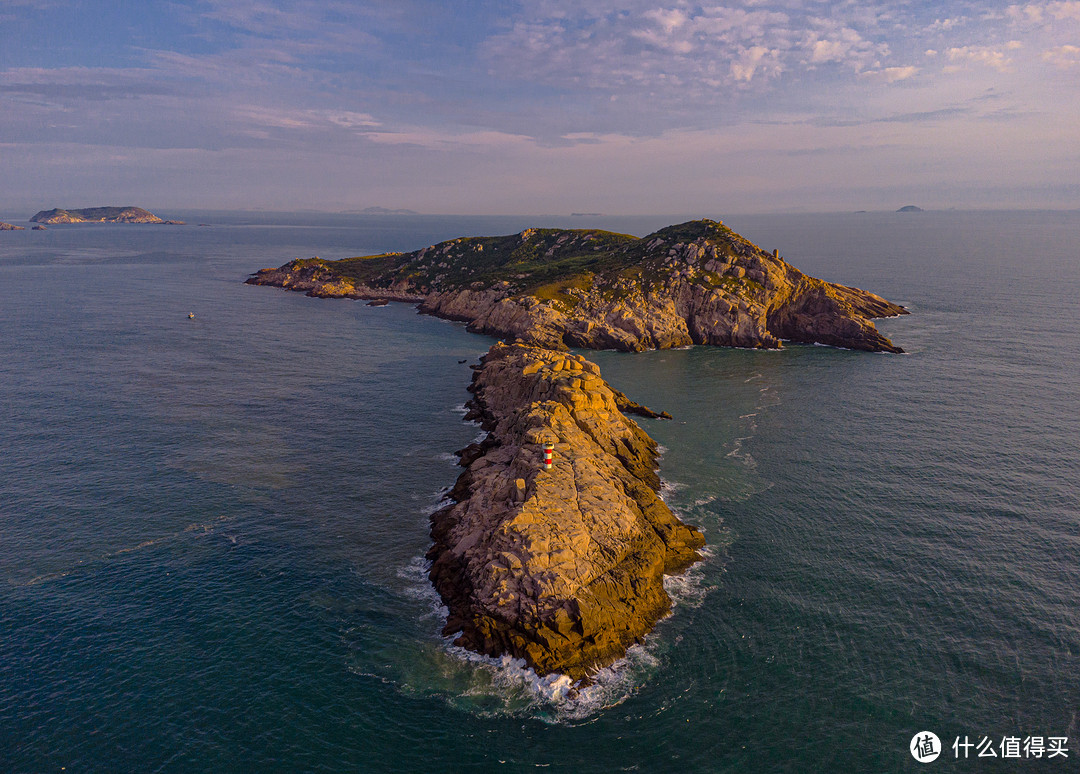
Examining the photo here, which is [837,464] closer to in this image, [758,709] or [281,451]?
[758,709]

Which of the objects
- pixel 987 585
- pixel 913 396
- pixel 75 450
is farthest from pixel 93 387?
pixel 913 396

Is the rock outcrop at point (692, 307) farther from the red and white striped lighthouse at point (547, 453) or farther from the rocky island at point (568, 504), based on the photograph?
the red and white striped lighthouse at point (547, 453)

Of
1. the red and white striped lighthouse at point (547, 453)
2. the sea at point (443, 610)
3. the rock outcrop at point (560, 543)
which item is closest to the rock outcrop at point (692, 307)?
the sea at point (443, 610)

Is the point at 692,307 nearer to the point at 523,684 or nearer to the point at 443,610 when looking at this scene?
the point at 443,610

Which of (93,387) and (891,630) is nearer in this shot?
(891,630)

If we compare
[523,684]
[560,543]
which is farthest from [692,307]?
[523,684]

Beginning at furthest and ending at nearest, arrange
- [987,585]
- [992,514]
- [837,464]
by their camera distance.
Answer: [837,464]
[992,514]
[987,585]

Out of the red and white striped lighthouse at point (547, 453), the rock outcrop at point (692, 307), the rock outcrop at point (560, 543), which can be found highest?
the rock outcrop at point (692, 307)
